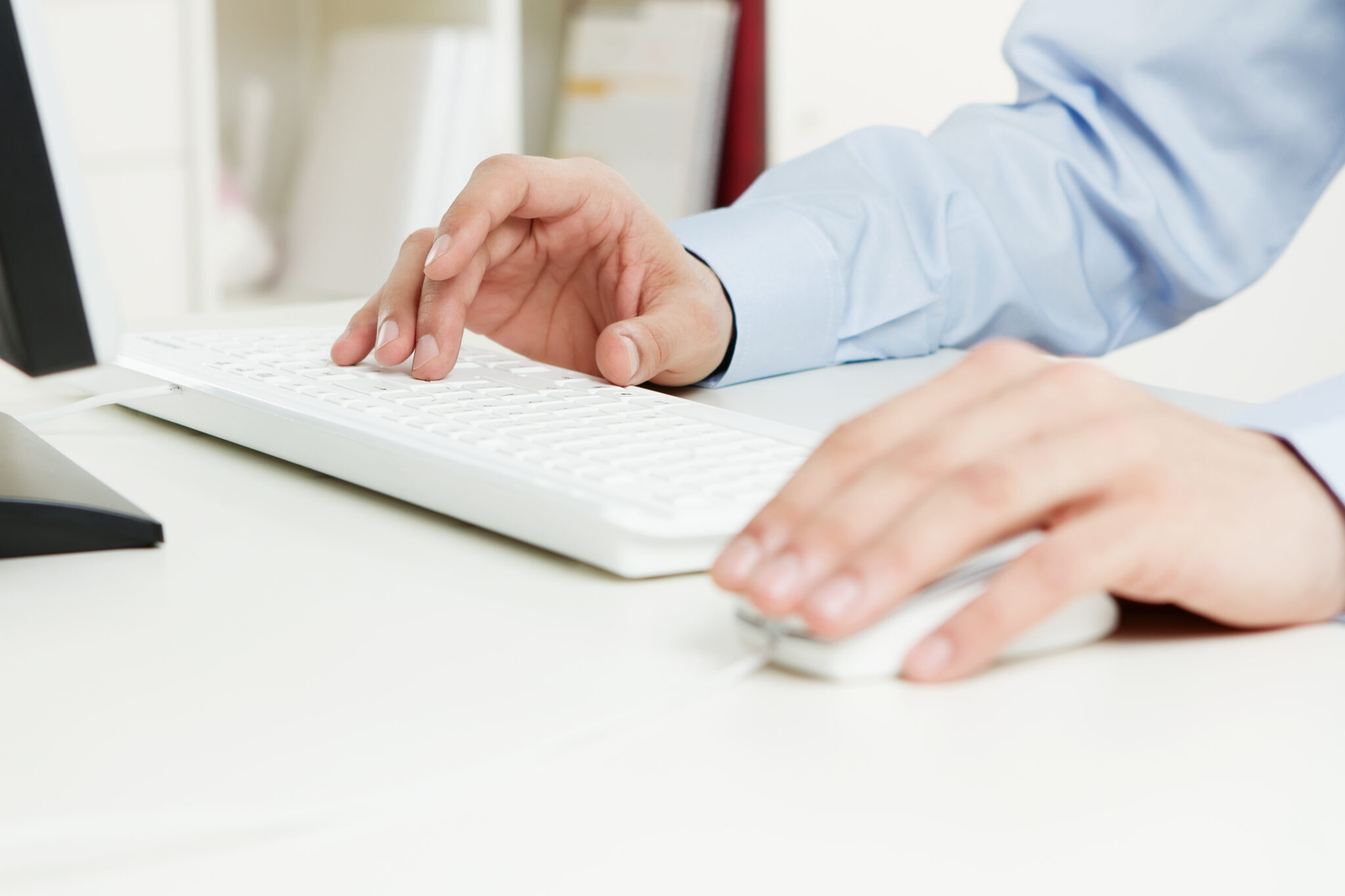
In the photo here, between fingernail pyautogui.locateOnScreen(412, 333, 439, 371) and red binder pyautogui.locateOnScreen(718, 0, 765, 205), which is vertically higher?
fingernail pyautogui.locateOnScreen(412, 333, 439, 371)

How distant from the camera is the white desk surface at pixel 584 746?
244mm

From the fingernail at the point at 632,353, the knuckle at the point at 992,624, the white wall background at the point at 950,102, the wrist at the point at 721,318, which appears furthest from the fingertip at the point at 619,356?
the white wall background at the point at 950,102

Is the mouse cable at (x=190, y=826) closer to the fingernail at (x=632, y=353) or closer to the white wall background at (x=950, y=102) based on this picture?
the fingernail at (x=632, y=353)

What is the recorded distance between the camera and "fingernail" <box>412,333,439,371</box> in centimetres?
60

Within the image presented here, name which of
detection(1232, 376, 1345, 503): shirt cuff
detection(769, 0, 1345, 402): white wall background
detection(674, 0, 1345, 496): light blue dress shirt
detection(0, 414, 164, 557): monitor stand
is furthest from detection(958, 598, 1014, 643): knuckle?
detection(769, 0, 1345, 402): white wall background

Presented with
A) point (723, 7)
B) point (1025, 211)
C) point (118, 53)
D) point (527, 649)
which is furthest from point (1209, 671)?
point (723, 7)

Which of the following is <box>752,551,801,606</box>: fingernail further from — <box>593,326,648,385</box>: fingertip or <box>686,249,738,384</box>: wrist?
<box>686,249,738,384</box>: wrist

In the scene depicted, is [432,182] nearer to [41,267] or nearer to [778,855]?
[41,267]

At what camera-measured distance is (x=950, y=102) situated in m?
2.07

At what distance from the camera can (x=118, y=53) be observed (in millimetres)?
1639

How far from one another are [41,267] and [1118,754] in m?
0.38

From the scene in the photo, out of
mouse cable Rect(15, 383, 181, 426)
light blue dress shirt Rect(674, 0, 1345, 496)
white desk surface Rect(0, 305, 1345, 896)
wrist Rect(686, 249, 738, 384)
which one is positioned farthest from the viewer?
light blue dress shirt Rect(674, 0, 1345, 496)

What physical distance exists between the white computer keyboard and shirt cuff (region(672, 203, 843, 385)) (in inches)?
6.0

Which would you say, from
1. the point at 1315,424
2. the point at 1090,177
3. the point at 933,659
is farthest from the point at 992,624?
the point at 1090,177
